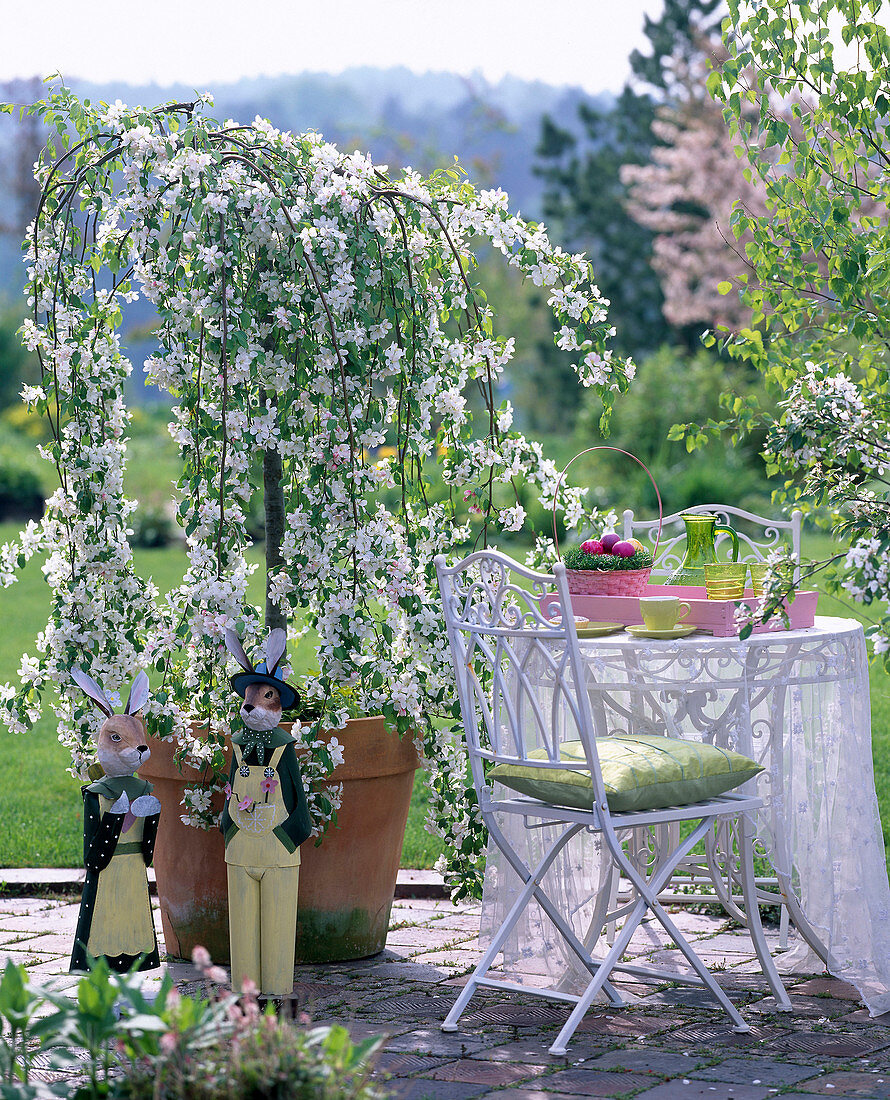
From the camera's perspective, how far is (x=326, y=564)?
3.36 meters

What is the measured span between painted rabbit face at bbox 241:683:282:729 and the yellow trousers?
1.16 ft

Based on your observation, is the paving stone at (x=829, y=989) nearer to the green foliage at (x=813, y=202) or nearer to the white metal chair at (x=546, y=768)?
the white metal chair at (x=546, y=768)

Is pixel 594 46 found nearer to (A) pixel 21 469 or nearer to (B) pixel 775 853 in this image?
(A) pixel 21 469

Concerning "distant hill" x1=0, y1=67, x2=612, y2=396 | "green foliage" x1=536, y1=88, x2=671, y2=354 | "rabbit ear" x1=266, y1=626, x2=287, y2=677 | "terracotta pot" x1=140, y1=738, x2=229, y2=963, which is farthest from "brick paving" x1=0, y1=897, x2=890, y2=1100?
"distant hill" x1=0, y1=67, x2=612, y2=396

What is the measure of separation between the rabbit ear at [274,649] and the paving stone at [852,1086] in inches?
59.1

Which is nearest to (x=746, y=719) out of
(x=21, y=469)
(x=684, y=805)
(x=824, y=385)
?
(x=684, y=805)

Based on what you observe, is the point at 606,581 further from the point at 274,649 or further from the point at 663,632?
the point at 274,649

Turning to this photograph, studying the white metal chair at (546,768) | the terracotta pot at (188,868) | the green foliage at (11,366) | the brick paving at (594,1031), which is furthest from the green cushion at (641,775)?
the green foliage at (11,366)

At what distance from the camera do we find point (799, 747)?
3.38 meters

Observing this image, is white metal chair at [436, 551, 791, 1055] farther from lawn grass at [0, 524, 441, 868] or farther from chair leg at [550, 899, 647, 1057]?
lawn grass at [0, 524, 441, 868]

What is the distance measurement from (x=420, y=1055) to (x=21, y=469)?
13.8 metres

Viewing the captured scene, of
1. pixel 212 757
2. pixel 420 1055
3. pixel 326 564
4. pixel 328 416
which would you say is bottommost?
pixel 420 1055

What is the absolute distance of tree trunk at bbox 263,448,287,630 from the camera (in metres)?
3.73

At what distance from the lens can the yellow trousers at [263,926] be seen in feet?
10.7
